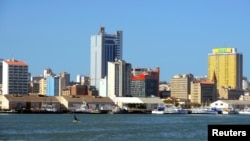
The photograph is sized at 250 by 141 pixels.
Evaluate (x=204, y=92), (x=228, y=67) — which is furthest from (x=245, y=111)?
(x=228, y=67)

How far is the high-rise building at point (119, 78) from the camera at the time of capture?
417ft

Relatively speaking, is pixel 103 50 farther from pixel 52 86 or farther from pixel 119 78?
pixel 119 78

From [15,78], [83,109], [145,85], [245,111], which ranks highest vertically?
[15,78]

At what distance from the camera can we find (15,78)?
11788cm

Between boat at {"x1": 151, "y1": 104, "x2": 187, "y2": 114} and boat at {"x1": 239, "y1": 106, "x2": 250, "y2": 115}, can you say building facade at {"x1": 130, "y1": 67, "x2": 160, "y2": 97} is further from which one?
boat at {"x1": 151, "y1": 104, "x2": 187, "y2": 114}

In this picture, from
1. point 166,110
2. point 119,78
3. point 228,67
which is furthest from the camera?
point 228,67

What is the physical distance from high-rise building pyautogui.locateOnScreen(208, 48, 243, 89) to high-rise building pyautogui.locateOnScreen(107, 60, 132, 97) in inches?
1421

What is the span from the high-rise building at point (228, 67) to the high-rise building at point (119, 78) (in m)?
36.1

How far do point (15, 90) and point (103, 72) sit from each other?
2601 inches

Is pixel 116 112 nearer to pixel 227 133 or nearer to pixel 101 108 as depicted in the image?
pixel 101 108

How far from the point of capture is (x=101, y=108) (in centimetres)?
10106

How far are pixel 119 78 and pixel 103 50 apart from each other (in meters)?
59.8

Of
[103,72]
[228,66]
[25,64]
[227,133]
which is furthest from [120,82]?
[227,133]

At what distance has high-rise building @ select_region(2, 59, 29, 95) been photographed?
117 m
